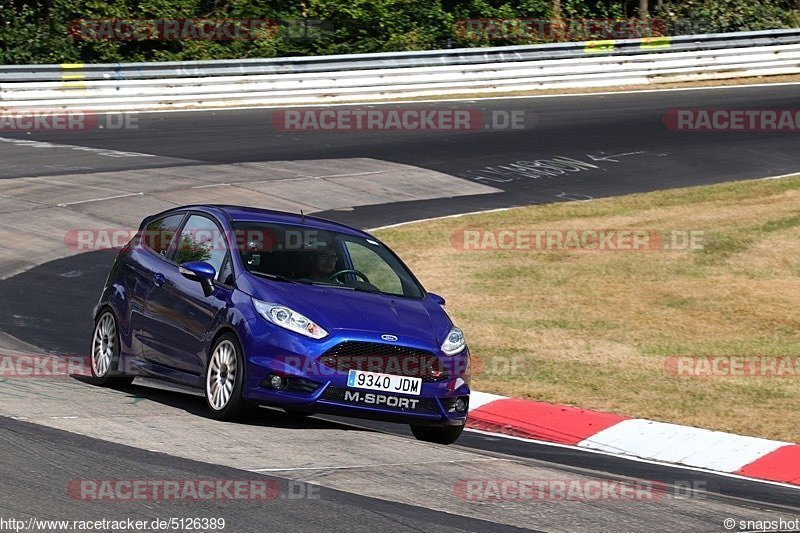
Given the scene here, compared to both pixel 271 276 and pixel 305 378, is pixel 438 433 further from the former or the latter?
pixel 271 276

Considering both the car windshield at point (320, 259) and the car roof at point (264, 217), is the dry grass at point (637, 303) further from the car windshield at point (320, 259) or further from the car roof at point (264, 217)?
the car roof at point (264, 217)

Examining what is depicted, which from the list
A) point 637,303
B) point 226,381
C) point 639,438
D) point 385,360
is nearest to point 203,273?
point 226,381

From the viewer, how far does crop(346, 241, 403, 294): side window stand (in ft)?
32.2

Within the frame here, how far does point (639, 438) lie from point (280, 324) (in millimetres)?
3421

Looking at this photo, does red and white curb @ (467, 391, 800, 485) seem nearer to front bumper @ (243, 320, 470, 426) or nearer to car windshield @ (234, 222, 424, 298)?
car windshield @ (234, 222, 424, 298)

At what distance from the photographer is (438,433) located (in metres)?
9.44

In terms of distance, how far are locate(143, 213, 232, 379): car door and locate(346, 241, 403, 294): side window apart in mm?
1018

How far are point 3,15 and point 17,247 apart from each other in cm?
1703

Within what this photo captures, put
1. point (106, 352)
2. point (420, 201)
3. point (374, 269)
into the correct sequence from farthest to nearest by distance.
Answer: point (420, 201) < point (106, 352) < point (374, 269)

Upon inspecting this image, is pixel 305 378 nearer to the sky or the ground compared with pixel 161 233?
nearer to the ground

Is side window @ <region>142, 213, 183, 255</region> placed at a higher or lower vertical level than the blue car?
higher

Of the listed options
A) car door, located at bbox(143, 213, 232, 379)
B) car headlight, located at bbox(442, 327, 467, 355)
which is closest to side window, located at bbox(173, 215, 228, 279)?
car door, located at bbox(143, 213, 232, 379)

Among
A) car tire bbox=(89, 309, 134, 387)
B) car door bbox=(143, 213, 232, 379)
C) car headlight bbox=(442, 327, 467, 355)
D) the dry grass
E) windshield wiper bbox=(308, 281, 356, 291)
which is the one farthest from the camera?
the dry grass

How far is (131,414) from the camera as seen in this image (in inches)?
349
